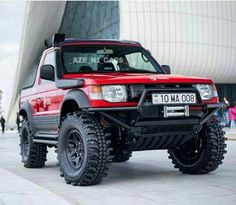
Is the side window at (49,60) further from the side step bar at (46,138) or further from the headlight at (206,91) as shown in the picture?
the headlight at (206,91)

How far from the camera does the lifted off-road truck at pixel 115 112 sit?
564 centimetres

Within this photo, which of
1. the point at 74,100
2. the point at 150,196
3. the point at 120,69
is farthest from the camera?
the point at 120,69

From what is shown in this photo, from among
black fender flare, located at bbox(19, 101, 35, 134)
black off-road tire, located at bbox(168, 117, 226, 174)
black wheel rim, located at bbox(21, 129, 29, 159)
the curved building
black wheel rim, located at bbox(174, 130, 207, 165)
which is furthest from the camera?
the curved building

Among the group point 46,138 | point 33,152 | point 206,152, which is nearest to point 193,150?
point 206,152

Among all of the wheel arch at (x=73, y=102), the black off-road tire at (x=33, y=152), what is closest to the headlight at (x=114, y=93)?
the wheel arch at (x=73, y=102)

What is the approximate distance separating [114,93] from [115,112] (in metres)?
0.23

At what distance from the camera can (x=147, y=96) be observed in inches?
224

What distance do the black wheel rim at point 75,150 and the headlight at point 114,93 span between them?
2.28ft

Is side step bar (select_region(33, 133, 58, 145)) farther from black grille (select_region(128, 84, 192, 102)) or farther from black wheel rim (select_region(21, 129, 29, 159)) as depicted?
black grille (select_region(128, 84, 192, 102))

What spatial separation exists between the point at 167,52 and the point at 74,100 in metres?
32.1

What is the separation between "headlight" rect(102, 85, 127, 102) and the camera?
565 centimetres

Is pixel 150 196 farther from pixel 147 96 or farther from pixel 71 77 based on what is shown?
pixel 71 77

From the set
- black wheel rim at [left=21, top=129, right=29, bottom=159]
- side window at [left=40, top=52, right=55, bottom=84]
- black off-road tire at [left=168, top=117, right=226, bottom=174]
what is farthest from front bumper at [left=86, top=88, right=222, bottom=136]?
black wheel rim at [left=21, top=129, right=29, bottom=159]

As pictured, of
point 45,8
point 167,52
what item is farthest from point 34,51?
point 167,52
